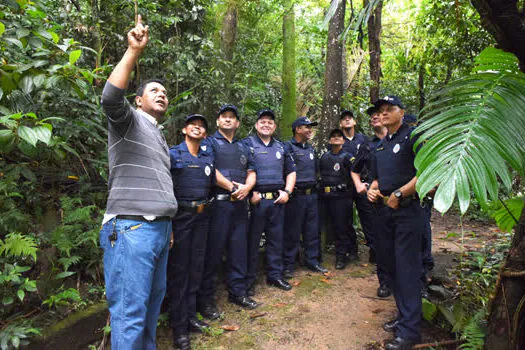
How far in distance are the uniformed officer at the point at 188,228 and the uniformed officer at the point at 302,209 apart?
66.5 inches

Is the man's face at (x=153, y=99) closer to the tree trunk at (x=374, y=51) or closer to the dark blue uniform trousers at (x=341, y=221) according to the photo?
the dark blue uniform trousers at (x=341, y=221)

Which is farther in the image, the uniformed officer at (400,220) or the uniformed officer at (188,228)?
the uniformed officer at (188,228)

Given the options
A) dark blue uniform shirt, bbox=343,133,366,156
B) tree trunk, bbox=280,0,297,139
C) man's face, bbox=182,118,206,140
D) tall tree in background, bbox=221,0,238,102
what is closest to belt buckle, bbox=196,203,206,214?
man's face, bbox=182,118,206,140

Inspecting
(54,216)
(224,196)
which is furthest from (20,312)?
(224,196)

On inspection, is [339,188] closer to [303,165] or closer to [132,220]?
[303,165]

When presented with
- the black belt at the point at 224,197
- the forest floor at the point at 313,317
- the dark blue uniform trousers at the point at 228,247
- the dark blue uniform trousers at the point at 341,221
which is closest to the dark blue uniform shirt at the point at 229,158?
the black belt at the point at 224,197

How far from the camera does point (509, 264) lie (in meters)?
1.74

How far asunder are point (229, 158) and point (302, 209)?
1479mm

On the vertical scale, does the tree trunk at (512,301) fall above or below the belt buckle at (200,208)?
below

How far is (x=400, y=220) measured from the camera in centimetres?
302

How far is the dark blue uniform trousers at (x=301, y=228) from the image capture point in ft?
16.1

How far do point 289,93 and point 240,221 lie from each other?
3.43m

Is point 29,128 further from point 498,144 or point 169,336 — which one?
point 169,336

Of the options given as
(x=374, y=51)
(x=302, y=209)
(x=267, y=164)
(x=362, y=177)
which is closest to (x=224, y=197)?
(x=267, y=164)
